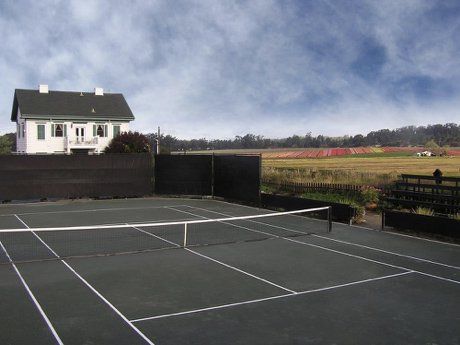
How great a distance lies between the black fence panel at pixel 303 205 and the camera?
1752 cm

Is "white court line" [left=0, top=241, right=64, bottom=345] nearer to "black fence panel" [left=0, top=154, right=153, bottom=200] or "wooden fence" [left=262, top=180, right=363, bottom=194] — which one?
"black fence panel" [left=0, top=154, right=153, bottom=200]

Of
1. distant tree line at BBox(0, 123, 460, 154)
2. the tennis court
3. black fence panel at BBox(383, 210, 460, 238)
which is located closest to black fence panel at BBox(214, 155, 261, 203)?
the tennis court

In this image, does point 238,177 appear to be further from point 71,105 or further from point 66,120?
point 71,105

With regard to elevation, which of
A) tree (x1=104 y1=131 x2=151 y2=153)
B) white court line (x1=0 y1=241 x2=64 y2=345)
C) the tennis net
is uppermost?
tree (x1=104 y1=131 x2=151 y2=153)

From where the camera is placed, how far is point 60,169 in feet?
83.1

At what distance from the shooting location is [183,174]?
27.2m

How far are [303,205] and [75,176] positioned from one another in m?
12.8

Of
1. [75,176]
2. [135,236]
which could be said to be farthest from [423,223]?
[75,176]

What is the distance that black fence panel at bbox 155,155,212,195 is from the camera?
26766 mm

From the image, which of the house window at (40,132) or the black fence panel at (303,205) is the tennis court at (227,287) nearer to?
the black fence panel at (303,205)

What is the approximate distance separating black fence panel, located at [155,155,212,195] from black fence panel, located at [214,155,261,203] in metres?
0.69

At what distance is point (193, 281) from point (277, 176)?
62.6 ft

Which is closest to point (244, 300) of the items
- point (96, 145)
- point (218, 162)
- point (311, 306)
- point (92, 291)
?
point (311, 306)

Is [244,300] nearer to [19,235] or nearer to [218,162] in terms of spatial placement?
[19,235]
